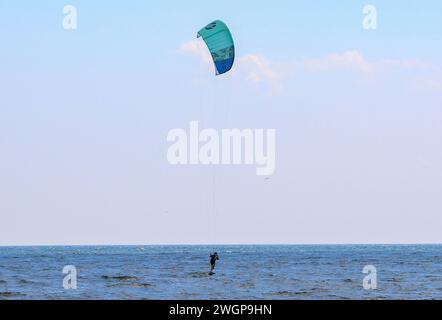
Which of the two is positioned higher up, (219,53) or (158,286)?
(219,53)

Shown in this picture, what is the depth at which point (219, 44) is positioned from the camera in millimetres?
30891

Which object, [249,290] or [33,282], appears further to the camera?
[33,282]

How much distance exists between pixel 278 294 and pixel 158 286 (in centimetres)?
652

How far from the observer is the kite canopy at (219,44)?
30500 millimetres

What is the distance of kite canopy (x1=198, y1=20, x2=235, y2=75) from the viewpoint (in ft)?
100

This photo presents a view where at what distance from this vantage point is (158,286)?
4219 cm
